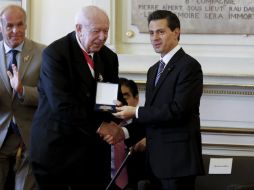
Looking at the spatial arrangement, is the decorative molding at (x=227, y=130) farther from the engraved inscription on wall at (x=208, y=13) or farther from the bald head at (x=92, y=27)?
the bald head at (x=92, y=27)

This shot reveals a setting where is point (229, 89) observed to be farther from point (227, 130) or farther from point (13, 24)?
point (13, 24)

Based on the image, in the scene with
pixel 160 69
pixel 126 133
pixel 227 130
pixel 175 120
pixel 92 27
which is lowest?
pixel 227 130

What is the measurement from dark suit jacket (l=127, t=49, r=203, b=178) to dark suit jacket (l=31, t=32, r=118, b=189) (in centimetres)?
29

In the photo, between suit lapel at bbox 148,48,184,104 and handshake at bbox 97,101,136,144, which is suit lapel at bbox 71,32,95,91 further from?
suit lapel at bbox 148,48,184,104

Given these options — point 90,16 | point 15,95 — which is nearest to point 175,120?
point 90,16

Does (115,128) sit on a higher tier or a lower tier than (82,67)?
lower

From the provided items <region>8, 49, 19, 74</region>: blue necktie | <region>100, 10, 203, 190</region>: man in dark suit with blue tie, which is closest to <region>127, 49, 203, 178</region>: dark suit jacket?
<region>100, 10, 203, 190</region>: man in dark suit with blue tie

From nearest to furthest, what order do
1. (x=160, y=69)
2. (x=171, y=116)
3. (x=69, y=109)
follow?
(x=69, y=109), (x=171, y=116), (x=160, y=69)

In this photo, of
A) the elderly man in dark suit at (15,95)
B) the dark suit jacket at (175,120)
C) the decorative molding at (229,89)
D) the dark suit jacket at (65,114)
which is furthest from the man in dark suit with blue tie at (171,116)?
the decorative molding at (229,89)

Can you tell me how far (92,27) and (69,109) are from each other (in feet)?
1.31

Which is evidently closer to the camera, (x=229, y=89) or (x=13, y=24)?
(x=13, y=24)

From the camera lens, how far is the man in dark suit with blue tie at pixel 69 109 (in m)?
2.28

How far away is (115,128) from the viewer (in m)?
2.46

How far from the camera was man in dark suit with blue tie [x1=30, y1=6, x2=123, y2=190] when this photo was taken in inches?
89.7
